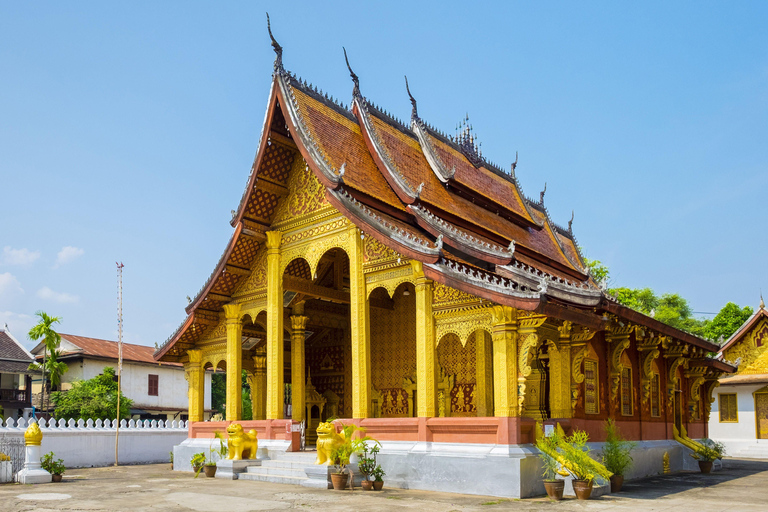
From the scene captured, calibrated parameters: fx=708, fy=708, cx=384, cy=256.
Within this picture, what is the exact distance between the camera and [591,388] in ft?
44.9

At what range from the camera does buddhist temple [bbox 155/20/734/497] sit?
1164 centimetres

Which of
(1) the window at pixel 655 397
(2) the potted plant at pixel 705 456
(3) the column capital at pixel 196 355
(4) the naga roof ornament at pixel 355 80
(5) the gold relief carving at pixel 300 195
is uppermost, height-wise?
(4) the naga roof ornament at pixel 355 80

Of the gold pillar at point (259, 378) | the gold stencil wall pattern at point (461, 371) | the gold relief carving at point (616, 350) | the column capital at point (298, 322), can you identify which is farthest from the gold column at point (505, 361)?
the gold pillar at point (259, 378)

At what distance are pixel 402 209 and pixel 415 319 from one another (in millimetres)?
3475

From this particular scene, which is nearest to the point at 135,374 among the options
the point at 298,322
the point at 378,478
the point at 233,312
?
the point at 233,312

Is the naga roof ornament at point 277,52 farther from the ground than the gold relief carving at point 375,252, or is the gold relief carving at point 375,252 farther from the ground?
the naga roof ornament at point 277,52

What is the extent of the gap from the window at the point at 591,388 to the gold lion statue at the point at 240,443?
22.0 ft

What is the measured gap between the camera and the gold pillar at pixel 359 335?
13203mm

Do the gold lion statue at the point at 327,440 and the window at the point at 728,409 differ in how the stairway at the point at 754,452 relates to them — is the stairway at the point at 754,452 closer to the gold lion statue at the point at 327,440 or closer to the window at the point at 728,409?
the window at the point at 728,409

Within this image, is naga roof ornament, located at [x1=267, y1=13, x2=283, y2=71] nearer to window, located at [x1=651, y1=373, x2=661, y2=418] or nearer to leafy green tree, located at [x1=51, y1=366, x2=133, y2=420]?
window, located at [x1=651, y1=373, x2=661, y2=418]

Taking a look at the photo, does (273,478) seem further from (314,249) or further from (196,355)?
(196,355)

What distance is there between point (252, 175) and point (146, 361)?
24.9 meters

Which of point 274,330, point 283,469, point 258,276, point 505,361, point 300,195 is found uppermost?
point 300,195

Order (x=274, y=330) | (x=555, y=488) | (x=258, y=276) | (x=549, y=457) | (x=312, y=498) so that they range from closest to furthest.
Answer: (x=555, y=488) → (x=312, y=498) → (x=549, y=457) → (x=274, y=330) → (x=258, y=276)
